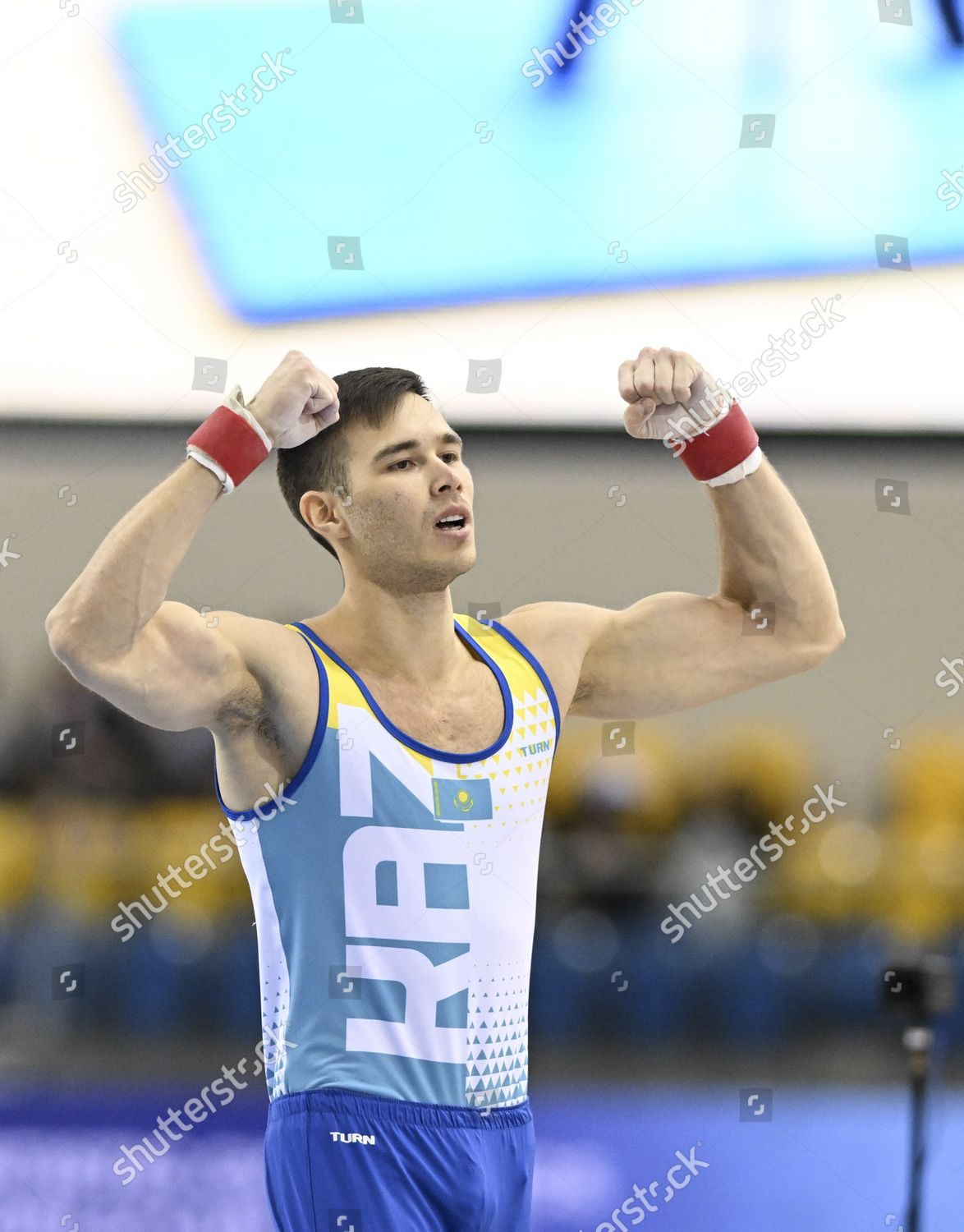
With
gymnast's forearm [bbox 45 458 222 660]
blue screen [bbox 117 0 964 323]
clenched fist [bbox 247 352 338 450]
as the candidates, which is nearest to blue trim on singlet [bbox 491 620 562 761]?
clenched fist [bbox 247 352 338 450]

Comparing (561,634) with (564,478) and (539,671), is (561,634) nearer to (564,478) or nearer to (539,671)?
(539,671)

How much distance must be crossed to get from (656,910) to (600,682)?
52.2 inches

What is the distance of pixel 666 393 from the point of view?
1.76 m

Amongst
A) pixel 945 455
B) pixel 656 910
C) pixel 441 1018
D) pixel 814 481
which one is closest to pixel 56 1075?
pixel 656 910

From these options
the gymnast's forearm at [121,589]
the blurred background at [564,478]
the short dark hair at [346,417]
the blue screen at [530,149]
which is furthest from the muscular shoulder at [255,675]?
the blue screen at [530,149]

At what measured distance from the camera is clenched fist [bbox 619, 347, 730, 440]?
1.76 meters

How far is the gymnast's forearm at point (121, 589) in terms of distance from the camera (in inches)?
57.4

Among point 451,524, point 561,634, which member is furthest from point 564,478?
point 451,524

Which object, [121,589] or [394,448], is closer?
[121,589]

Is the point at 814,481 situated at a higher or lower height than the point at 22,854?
higher

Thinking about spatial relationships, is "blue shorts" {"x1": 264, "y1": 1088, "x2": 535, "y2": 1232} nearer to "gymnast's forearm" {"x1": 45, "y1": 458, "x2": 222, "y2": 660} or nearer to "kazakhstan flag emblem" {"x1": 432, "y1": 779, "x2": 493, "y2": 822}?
"kazakhstan flag emblem" {"x1": 432, "y1": 779, "x2": 493, "y2": 822}

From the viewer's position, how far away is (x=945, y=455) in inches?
127

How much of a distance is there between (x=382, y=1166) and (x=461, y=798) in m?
0.45

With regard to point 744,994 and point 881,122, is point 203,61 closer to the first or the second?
point 881,122
